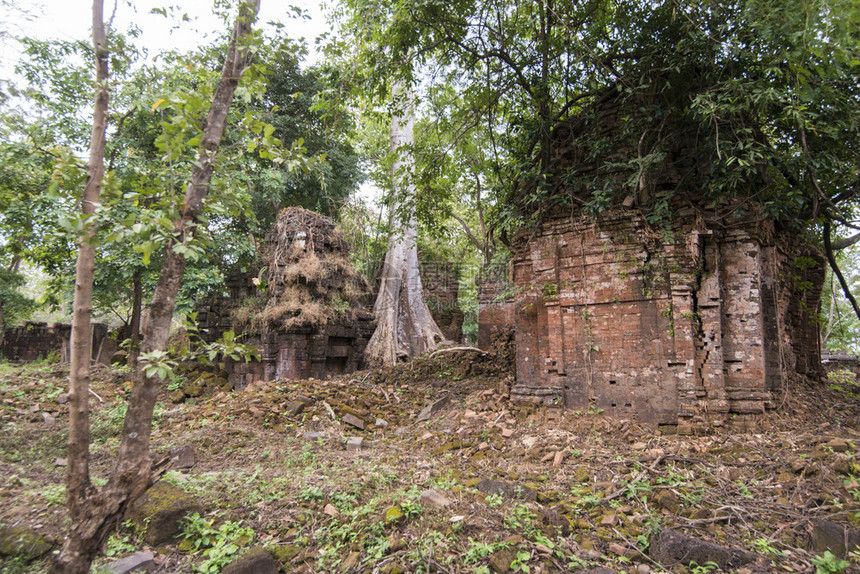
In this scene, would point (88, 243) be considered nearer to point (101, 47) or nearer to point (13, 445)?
point (101, 47)

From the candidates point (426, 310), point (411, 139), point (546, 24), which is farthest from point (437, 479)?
point (411, 139)

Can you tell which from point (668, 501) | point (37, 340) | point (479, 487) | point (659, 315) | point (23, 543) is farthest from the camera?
point (37, 340)

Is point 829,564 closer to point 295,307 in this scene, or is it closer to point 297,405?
point 297,405

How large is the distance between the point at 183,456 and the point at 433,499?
3.14 metres

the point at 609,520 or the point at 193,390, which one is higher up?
the point at 193,390

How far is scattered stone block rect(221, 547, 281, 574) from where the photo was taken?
10.6 ft

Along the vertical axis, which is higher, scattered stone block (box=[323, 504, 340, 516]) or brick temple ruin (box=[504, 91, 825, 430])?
brick temple ruin (box=[504, 91, 825, 430])

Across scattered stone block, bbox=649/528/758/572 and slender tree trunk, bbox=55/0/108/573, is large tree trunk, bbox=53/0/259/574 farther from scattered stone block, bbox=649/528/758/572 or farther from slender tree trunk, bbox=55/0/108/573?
scattered stone block, bbox=649/528/758/572

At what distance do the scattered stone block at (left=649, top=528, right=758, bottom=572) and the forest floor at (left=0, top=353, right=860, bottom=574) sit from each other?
1 centimetres

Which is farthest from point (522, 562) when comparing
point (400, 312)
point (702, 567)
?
point (400, 312)

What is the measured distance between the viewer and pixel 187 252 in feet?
9.45

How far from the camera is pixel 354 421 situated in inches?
292

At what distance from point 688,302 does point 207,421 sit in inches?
279

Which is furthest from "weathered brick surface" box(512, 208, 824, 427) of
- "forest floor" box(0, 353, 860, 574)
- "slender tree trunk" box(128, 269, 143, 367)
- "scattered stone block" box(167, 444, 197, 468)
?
"slender tree trunk" box(128, 269, 143, 367)
